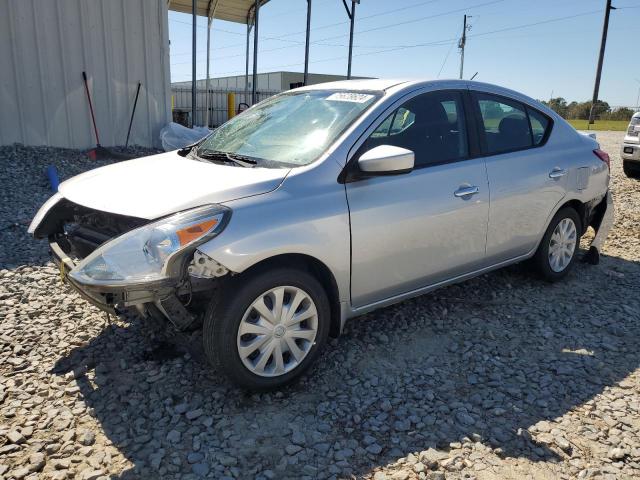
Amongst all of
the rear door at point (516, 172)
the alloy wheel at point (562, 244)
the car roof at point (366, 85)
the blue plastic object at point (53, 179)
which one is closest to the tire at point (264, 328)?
the car roof at point (366, 85)

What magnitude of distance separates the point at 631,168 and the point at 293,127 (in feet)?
31.8

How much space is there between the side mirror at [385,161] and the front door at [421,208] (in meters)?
0.14

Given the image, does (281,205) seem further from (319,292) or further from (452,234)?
(452,234)

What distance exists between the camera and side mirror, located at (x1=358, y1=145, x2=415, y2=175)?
289 centimetres

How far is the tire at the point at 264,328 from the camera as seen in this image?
2.61m

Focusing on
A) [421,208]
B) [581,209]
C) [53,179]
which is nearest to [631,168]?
[581,209]

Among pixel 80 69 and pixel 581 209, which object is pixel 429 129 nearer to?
pixel 581 209

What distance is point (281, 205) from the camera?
273 centimetres

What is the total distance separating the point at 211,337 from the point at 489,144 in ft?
8.21

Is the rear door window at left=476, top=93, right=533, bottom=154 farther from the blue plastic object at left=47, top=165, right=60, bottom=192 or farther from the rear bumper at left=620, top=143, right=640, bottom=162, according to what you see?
the rear bumper at left=620, top=143, right=640, bottom=162

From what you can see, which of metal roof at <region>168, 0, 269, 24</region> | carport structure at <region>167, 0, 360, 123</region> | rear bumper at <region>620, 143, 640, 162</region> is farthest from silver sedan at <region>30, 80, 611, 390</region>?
metal roof at <region>168, 0, 269, 24</region>

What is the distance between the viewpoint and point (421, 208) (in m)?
3.28

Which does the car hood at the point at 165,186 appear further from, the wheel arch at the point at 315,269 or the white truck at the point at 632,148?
the white truck at the point at 632,148

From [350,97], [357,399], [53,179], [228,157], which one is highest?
[350,97]
